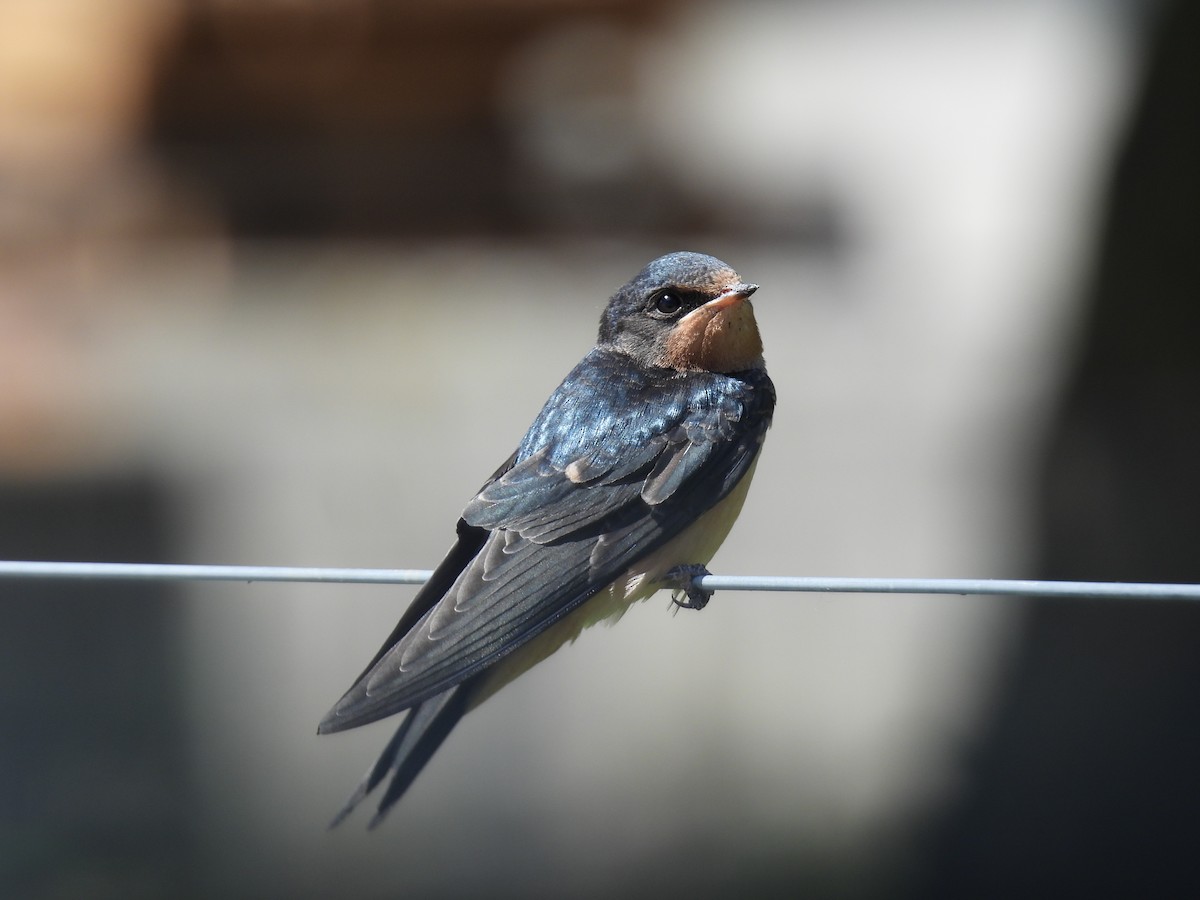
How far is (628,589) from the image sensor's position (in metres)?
2.36

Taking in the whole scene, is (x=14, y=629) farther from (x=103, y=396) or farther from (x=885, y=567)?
(x=885, y=567)

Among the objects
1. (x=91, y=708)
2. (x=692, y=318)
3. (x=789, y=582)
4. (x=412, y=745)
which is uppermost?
(x=692, y=318)

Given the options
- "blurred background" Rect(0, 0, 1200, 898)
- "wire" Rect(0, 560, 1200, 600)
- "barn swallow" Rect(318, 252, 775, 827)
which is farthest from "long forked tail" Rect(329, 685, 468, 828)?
"blurred background" Rect(0, 0, 1200, 898)

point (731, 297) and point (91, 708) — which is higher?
point (731, 297)

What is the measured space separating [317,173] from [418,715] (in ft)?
12.9

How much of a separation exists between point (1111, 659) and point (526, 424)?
2.20m

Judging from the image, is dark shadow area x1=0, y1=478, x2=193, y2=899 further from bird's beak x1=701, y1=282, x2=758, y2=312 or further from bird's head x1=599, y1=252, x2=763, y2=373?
bird's beak x1=701, y1=282, x2=758, y2=312

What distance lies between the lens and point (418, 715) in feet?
7.18

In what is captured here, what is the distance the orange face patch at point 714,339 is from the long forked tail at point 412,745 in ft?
2.42

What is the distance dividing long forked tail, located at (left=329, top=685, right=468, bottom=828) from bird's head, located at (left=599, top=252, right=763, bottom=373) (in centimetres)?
75

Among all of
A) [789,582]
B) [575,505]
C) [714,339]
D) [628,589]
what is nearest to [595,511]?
[575,505]

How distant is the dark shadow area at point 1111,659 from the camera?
4.72 m

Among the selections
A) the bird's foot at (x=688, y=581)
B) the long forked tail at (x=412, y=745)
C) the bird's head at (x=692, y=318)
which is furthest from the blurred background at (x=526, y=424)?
the long forked tail at (x=412, y=745)

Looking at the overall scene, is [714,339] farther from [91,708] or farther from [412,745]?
[91,708]
